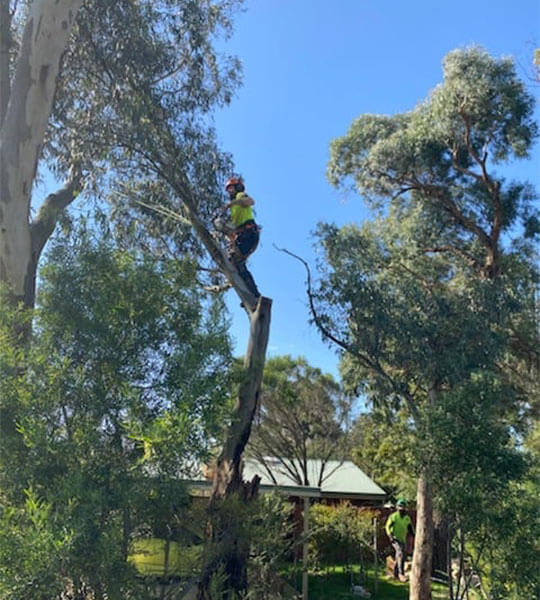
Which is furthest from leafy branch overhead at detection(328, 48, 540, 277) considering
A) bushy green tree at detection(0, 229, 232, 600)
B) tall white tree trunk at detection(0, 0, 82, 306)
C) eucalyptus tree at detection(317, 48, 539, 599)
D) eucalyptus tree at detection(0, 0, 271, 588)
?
bushy green tree at detection(0, 229, 232, 600)

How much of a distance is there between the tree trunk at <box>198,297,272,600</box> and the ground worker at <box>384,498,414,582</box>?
7.66 metres

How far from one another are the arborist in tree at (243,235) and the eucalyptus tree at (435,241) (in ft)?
8.87

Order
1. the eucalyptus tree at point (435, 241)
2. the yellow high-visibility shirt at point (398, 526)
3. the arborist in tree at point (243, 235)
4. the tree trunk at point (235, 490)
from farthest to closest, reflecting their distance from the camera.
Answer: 1. the yellow high-visibility shirt at point (398, 526)
2. the eucalyptus tree at point (435, 241)
3. the arborist in tree at point (243, 235)
4. the tree trunk at point (235, 490)

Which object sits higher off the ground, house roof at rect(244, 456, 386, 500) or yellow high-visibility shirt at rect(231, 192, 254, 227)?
yellow high-visibility shirt at rect(231, 192, 254, 227)

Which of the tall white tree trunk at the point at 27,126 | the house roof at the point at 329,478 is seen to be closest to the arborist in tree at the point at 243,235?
the tall white tree trunk at the point at 27,126

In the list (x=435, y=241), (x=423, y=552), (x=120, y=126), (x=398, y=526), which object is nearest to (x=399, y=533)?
(x=398, y=526)

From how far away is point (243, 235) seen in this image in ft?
19.3

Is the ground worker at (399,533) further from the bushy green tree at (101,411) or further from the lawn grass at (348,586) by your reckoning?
the bushy green tree at (101,411)

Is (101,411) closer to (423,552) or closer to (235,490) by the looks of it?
(235,490)

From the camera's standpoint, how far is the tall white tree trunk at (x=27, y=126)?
17.4 ft

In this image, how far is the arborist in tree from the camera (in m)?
5.84

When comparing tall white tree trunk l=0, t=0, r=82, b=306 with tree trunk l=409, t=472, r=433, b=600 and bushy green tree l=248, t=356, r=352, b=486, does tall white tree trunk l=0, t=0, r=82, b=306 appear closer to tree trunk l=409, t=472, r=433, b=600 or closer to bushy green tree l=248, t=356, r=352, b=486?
tree trunk l=409, t=472, r=433, b=600

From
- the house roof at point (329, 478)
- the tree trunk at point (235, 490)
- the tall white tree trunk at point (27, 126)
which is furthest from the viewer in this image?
the house roof at point (329, 478)

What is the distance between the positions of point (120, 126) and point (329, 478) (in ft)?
Answer: 39.4
